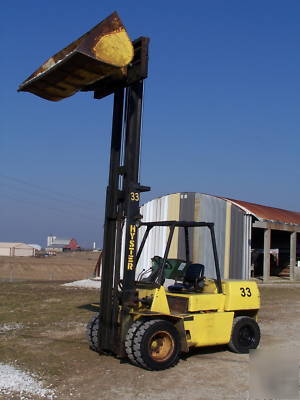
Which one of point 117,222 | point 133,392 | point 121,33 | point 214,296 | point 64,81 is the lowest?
point 133,392

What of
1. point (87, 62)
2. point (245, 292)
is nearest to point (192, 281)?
point (245, 292)

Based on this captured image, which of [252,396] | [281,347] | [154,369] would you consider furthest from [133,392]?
[281,347]

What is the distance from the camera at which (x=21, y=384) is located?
23.3 feet

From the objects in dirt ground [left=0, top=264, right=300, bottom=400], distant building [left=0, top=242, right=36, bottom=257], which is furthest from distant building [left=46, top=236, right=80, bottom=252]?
dirt ground [left=0, top=264, right=300, bottom=400]

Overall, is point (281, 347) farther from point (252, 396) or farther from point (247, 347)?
point (252, 396)

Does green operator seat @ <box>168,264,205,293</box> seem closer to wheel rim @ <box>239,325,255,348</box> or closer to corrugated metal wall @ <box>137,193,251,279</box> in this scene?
wheel rim @ <box>239,325,255,348</box>

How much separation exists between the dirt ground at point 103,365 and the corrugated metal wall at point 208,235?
39.7 feet

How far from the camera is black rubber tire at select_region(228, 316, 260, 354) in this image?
930cm

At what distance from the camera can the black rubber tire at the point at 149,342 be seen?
7703 mm

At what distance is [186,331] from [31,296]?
11010 mm

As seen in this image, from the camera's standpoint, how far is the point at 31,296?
59.7 feet

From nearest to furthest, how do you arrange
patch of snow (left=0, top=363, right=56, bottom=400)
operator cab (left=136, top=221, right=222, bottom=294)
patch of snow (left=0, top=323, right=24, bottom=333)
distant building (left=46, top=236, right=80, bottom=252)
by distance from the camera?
patch of snow (left=0, top=363, right=56, bottom=400), operator cab (left=136, top=221, right=222, bottom=294), patch of snow (left=0, top=323, right=24, bottom=333), distant building (left=46, top=236, right=80, bottom=252)

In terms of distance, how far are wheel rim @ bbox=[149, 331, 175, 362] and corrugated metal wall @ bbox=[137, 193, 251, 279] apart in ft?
58.2

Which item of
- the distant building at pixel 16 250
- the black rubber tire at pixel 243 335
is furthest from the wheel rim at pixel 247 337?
the distant building at pixel 16 250
